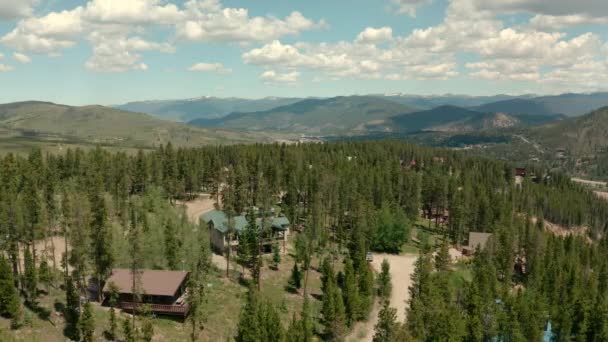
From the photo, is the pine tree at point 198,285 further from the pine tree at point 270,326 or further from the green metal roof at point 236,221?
the green metal roof at point 236,221

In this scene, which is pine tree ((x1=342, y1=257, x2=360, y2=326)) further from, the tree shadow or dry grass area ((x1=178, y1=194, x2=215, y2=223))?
dry grass area ((x1=178, y1=194, x2=215, y2=223))

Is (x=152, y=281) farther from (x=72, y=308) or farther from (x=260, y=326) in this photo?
(x=260, y=326)

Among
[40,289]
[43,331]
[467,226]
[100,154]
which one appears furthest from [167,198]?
[467,226]

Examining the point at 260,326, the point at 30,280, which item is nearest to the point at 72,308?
the point at 30,280

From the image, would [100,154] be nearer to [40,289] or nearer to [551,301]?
[40,289]

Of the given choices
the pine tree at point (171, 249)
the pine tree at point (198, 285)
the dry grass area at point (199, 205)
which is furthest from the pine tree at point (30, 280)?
the dry grass area at point (199, 205)

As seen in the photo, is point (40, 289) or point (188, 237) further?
point (188, 237)
